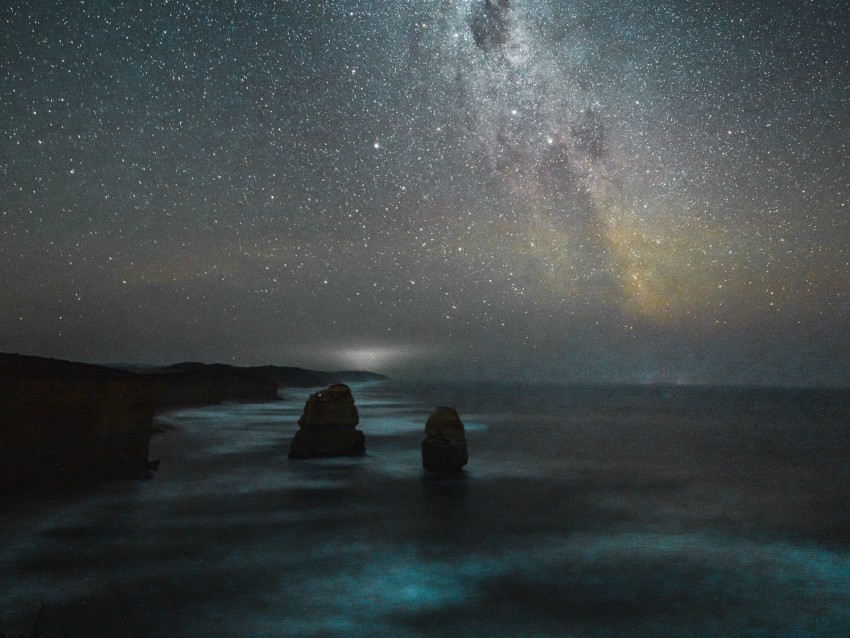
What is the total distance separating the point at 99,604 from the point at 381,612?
241 inches

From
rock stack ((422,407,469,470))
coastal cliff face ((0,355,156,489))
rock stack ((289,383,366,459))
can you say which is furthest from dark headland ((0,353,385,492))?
rock stack ((422,407,469,470))

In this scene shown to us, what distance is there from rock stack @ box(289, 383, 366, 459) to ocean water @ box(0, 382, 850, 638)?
3.43 ft

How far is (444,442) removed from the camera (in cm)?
3459

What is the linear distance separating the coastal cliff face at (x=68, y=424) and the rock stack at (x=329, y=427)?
8465 millimetres

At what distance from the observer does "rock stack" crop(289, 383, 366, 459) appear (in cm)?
3492

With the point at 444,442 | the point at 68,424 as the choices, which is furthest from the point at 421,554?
the point at 68,424

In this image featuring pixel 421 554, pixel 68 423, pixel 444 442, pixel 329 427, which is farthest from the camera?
pixel 329 427

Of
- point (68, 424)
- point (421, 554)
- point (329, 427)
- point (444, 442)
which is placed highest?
point (68, 424)

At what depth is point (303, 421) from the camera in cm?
3784

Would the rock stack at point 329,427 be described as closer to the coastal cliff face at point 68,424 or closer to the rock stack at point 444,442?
the rock stack at point 444,442

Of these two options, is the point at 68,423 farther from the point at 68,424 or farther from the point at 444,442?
the point at 444,442

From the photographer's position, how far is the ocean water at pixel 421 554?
14367 mm

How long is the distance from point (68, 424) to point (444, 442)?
57.4ft

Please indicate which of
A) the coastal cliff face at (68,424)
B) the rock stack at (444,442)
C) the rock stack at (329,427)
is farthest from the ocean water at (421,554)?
the coastal cliff face at (68,424)
